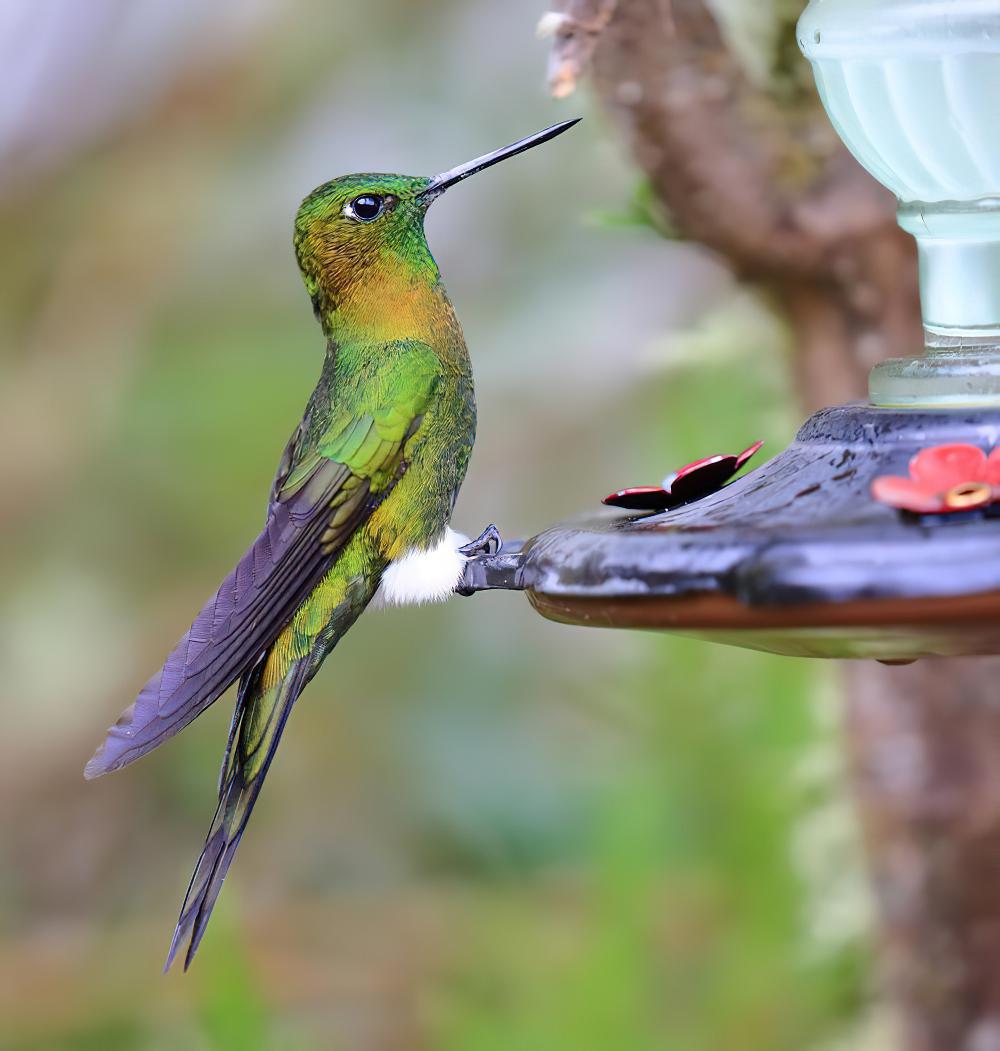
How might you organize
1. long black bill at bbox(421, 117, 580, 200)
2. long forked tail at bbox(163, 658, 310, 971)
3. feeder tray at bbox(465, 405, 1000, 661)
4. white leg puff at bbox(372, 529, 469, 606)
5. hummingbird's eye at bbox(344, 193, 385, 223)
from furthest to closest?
hummingbird's eye at bbox(344, 193, 385, 223) < white leg puff at bbox(372, 529, 469, 606) < long forked tail at bbox(163, 658, 310, 971) < long black bill at bbox(421, 117, 580, 200) < feeder tray at bbox(465, 405, 1000, 661)

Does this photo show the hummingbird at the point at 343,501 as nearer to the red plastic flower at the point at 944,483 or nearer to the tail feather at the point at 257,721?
the tail feather at the point at 257,721

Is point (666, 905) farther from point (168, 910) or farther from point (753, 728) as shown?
point (168, 910)

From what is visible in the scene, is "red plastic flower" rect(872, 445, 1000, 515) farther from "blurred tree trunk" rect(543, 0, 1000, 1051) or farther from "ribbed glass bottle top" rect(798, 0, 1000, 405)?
"blurred tree trunk" rect(543, 0, 1000, 1051)

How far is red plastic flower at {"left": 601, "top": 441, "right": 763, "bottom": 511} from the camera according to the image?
5.68 feet

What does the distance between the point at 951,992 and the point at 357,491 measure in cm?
147

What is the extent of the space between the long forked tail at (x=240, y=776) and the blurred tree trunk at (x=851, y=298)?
2.91 ft

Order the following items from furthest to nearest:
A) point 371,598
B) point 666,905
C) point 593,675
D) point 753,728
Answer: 1. point 593,675
2. point 666,905
3. point 753,728
4. point 371,598

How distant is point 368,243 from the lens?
2445mm

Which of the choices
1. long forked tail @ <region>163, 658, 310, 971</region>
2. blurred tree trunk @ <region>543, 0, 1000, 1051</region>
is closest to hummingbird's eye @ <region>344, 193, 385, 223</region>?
blurred tree trunk @ <region>543, 0, 1000, 1051</region>

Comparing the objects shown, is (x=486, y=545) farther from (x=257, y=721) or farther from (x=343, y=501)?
(x=257, y=721)

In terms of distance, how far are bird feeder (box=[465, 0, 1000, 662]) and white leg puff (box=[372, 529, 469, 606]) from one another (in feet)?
0.59

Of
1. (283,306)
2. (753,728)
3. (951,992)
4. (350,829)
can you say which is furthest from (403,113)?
(951,992)

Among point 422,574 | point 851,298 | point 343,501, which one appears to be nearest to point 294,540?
point 343,501

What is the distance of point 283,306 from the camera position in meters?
4.99
